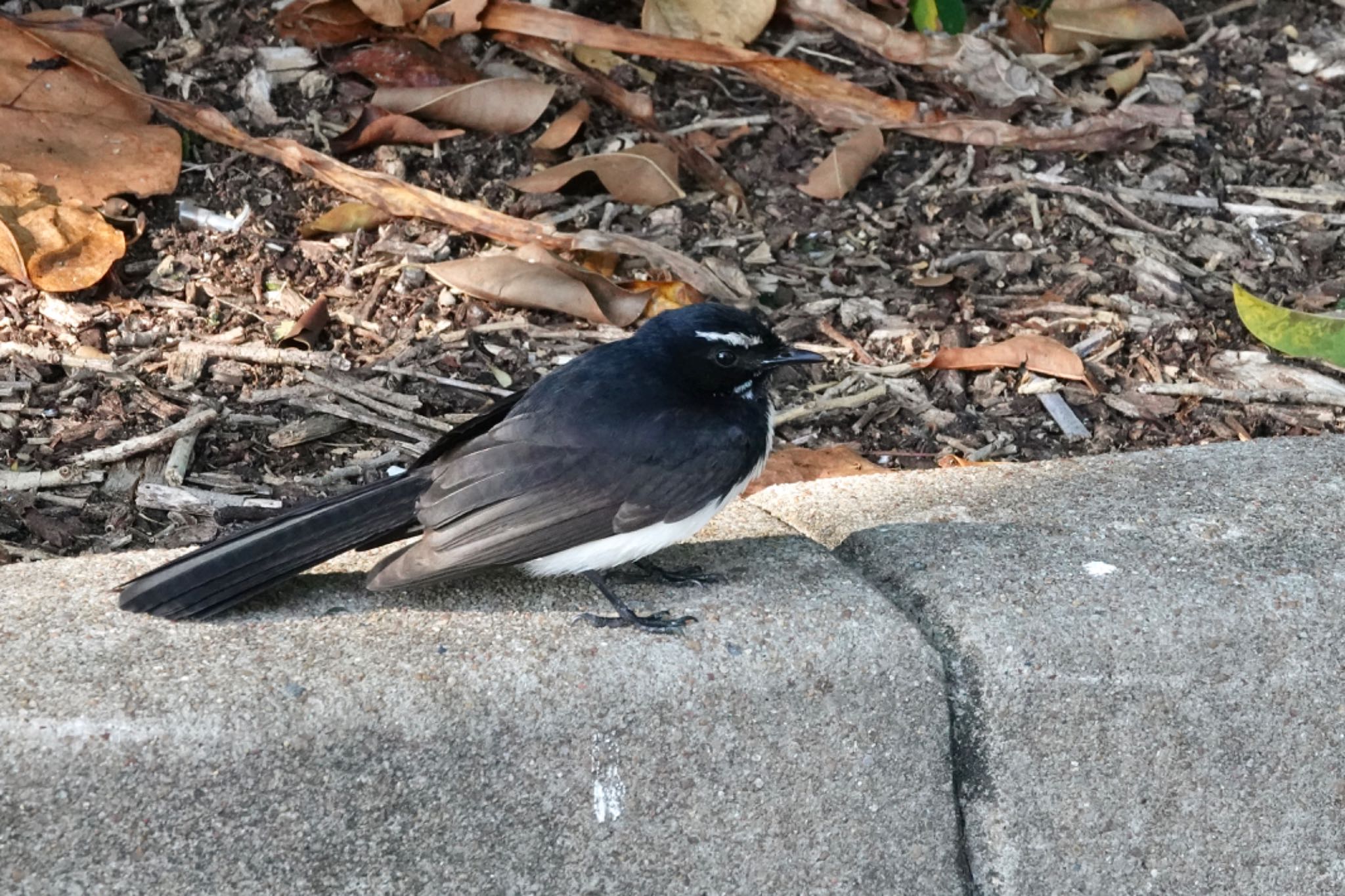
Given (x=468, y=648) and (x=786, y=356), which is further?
(x=786, y=356)

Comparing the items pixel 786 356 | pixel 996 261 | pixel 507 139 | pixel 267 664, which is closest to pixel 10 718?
pixel 267 664

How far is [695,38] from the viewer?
612 centimetres

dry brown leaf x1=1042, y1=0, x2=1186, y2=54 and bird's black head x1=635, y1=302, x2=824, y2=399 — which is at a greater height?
bird's black head x1=635, y1=302, x2=824, y2=399

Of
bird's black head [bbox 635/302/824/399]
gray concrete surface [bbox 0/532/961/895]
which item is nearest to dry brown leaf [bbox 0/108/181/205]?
gray concrete surface [bbox 0/532/961/895]

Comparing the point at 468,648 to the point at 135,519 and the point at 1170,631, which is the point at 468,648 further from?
the point at 1170,631

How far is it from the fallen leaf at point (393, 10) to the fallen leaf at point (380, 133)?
0.36m

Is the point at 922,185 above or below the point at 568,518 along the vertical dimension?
below

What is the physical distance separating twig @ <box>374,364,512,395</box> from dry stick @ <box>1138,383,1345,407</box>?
2178 mm

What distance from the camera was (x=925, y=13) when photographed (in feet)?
20.0

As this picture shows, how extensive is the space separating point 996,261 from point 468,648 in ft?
9.79

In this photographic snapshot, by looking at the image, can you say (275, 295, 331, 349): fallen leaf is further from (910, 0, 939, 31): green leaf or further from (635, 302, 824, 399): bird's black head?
(910, 0, 939, 31): green leaf

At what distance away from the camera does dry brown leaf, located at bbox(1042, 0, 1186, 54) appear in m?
6.34

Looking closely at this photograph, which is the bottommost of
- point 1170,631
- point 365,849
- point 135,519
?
point 135,519

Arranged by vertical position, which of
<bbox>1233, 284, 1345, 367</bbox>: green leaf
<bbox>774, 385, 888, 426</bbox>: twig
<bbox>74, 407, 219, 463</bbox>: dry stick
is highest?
<bbox>1233, 284, 1345, 367</bbox>: green leaf
